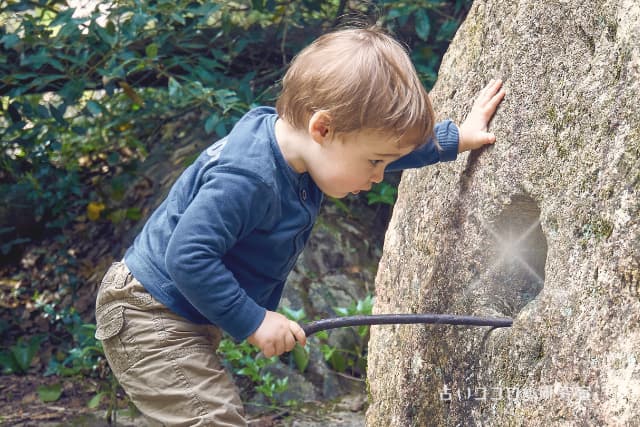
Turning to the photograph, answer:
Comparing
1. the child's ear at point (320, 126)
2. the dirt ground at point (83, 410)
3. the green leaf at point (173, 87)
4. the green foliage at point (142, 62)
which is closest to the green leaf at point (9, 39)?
the green foliage at point (142, 62)

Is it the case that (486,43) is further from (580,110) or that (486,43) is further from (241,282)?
(241,282)

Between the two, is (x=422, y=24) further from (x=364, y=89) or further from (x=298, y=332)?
(x=298, y=332)

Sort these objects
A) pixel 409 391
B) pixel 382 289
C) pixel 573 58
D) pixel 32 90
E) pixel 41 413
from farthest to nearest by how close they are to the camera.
→ pixel 32 90, pixel 41 413, pixel 382 289, pixel 409 391, pixel 573 58

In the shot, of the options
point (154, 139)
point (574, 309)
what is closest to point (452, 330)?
point (574, 309)

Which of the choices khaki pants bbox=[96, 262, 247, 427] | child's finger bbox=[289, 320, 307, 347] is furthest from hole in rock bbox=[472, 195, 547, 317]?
khaki pants bbox=[96, 262, 247, 427]

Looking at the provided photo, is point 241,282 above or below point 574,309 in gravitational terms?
below

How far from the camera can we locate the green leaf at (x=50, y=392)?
12.9ft

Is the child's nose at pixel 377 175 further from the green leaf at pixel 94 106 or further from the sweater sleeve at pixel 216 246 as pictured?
the green leaf at pixel 94 106

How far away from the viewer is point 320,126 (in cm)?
198

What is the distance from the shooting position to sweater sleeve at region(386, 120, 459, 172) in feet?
7.12

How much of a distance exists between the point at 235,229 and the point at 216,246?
62 millimetres

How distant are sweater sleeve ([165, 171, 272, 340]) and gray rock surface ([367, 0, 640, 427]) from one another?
53 cm

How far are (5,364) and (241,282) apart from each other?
8.33 feet

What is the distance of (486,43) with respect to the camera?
2223 mm
